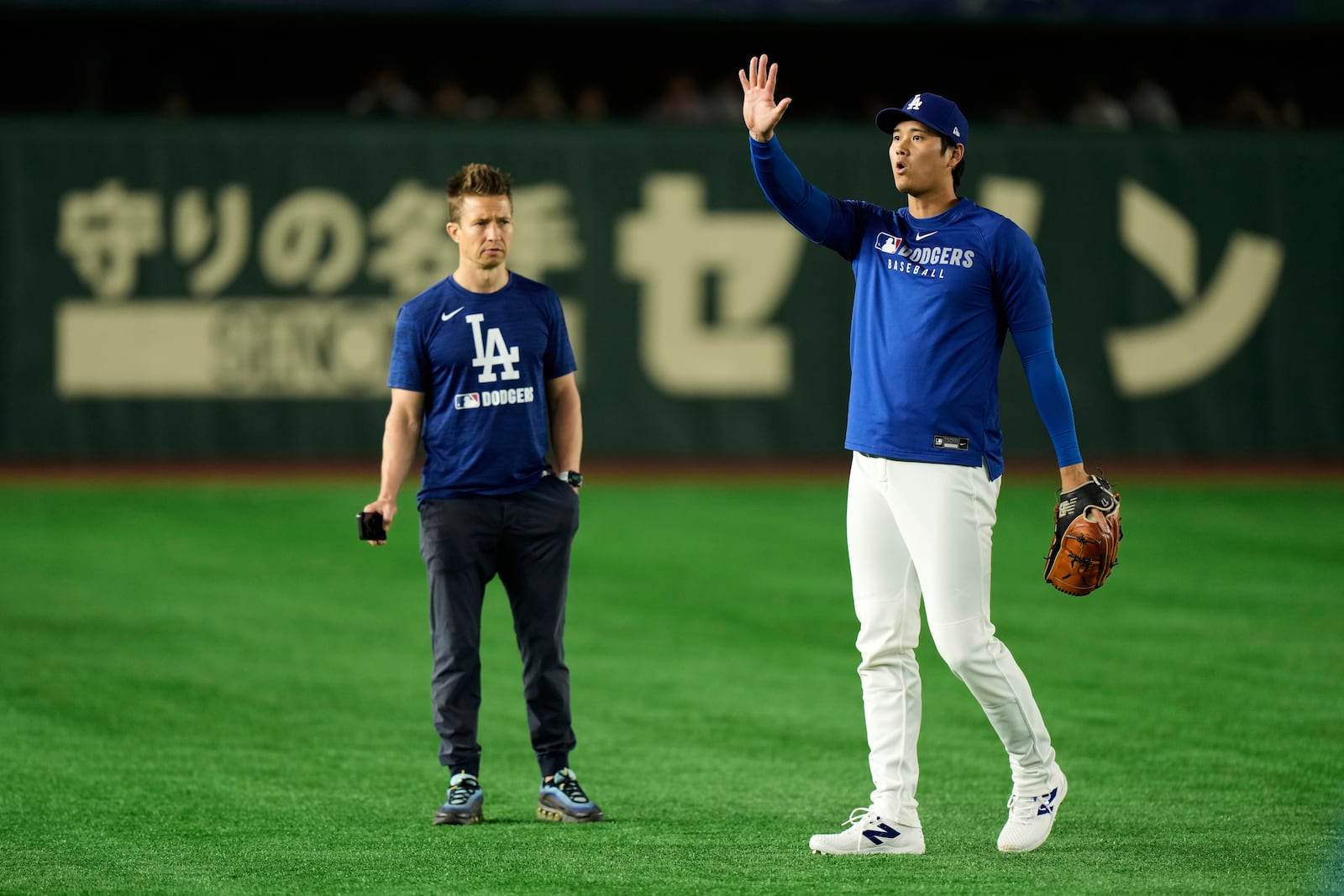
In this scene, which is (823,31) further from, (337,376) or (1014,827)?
(1014,827)

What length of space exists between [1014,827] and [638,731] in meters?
2.60

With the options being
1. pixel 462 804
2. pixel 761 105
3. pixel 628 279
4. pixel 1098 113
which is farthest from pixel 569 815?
pixel 1098 113

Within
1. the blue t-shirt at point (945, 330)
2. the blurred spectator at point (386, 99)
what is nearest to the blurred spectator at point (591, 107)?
the blurred spectator at point (386, 99)

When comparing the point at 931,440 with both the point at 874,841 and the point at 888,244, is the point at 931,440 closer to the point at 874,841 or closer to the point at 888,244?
the point at 888,244

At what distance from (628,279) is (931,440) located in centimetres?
1257

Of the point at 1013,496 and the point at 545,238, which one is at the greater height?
the point at 545,238

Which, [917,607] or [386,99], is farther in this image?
[386,99]

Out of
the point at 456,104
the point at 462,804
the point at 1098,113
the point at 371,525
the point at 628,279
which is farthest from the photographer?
the point at 1098,113

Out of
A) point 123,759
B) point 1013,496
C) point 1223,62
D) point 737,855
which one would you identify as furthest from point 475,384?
point 1223,62

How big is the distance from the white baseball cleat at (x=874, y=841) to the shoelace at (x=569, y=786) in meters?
0.99

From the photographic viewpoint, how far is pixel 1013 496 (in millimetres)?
16859

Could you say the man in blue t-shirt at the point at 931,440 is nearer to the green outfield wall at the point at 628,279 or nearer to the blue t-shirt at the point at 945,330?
the blue t-shirt at the point at 945,330

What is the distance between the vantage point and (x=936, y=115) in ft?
19.0

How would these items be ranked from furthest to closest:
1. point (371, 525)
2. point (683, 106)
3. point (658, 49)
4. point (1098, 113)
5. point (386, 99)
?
point (658, 49), point (1098, 113), point (683, 106), point (386, 99), point (371, 525)
